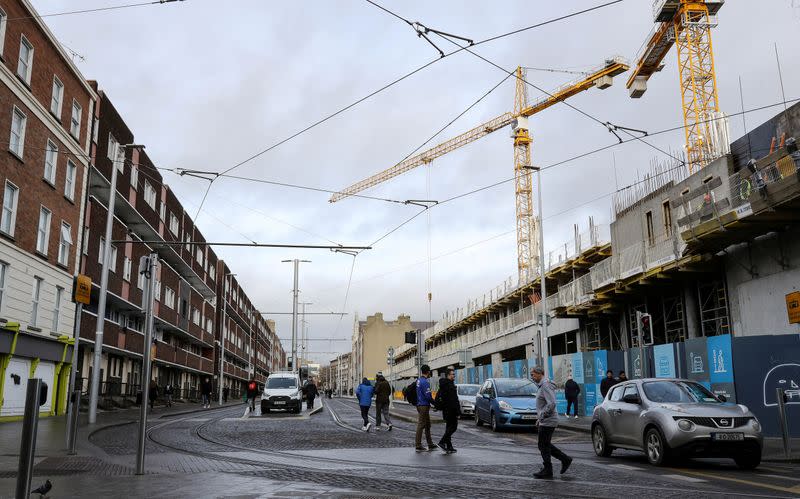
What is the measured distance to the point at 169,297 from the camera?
4766 cm

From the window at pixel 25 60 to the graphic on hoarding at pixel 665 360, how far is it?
23.8 metres

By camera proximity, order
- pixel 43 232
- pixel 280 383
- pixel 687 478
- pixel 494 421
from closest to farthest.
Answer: pixel 687 478 → pixel 494 421 → pixel 43 232 → pixel 280 383

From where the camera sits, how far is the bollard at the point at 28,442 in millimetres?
5469

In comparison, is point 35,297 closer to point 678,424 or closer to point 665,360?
point 665,360

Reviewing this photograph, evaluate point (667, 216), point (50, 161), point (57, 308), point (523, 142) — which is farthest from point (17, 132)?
point (523, 142)

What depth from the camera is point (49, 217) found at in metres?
26.7

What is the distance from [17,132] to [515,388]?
19.0 meters

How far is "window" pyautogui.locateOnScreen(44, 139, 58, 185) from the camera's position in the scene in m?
26.3

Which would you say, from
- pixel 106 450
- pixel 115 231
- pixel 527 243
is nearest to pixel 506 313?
pixel 527 243

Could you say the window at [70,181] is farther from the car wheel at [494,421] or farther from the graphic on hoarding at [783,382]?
the graphic on hoarding at [783,382]

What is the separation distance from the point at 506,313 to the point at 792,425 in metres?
39.8

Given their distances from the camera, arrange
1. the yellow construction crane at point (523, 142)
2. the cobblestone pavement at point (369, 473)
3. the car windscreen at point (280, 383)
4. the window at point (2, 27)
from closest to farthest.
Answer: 1. the cobblestone pavement at point (369, 473)
2. the window at point (2, 27)
3. the car windscreen at point (280, 383)
4. the yellow construction crane at point (523, 142)

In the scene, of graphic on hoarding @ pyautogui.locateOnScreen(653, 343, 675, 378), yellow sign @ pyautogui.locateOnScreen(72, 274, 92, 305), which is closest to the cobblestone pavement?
yellow sign @ pyautogui.locateOnScreen(72, 274, 92, 305)

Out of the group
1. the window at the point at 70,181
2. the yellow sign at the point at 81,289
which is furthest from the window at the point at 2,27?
the yellow sign at the point at 81,289
